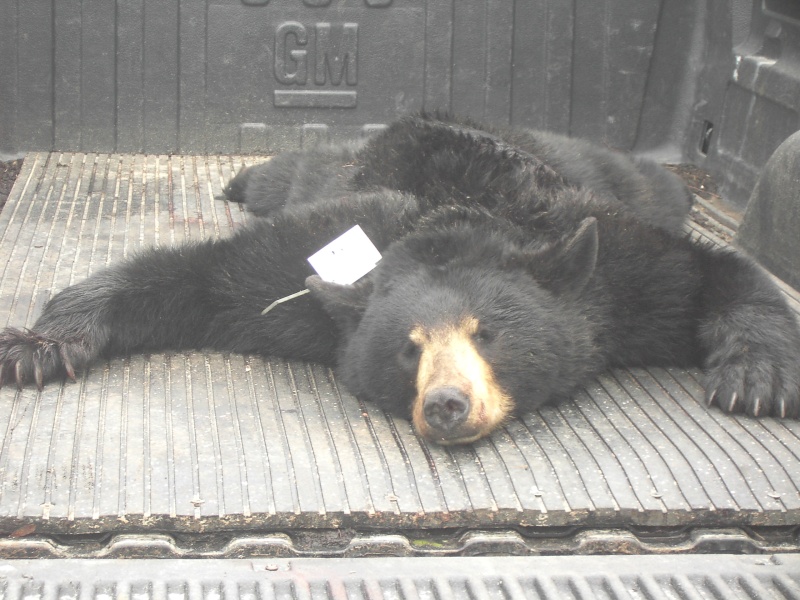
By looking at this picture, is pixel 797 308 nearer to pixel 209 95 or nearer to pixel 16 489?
pixel 16 489

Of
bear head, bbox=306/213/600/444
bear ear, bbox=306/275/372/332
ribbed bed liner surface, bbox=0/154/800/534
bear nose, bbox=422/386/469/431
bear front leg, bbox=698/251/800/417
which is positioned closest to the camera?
ribbed bed liner surface, bbox=0/154/800/534

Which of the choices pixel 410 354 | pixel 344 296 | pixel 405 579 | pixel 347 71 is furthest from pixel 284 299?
pixel 347 71

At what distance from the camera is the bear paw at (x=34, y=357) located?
3.06m

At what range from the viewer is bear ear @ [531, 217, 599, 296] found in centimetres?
304

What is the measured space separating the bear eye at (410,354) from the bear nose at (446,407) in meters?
0.22

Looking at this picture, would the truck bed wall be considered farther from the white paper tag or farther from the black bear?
the white paper tag

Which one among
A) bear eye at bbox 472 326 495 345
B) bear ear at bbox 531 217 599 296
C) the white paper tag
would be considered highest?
bear ear at bbox 531 217 599 296

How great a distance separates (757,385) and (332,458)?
114 cm

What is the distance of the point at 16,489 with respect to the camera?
248cm

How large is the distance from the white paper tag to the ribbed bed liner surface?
296 mm

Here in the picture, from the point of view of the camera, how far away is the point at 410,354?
2.97 meters

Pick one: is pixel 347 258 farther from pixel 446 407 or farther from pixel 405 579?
pixel 405 579

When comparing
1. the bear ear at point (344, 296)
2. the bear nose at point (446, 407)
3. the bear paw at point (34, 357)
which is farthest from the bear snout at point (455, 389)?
the bear paw at point (34, 357)

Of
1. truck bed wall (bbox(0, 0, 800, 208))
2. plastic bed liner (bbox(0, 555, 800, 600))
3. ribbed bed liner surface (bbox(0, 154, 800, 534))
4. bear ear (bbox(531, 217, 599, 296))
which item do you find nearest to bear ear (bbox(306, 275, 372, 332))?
ribbed bed liner surface (bbox(0, 154, 800, 534))
